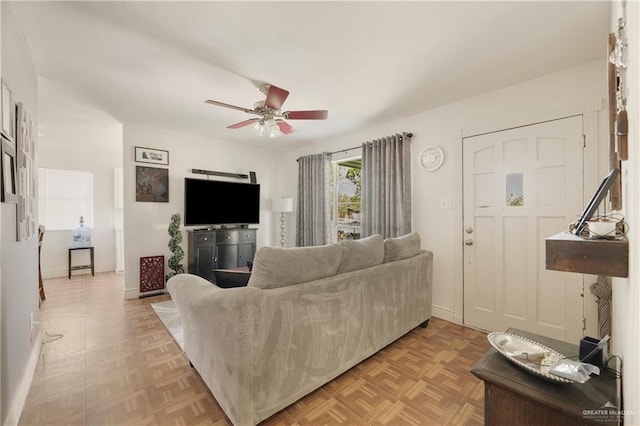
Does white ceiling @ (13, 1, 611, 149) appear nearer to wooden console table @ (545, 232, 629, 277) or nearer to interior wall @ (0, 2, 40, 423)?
interior wall @ (0, 2, 40, 423)

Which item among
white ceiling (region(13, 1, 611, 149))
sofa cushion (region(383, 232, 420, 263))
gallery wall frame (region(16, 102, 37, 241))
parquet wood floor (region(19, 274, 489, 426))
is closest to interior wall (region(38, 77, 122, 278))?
white ceiling (region(13, 1, 611, 149))

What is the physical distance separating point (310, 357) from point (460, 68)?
2537 millimetres

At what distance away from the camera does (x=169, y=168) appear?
416cm

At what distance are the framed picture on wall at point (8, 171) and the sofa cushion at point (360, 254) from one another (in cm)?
188

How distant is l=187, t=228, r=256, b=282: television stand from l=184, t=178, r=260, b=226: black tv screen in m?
0.23

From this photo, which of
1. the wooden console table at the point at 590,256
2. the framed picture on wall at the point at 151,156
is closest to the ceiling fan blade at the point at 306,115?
the wooden console table at the point at 590,256

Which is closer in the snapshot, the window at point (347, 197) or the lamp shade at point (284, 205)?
the window at point (347, 197)

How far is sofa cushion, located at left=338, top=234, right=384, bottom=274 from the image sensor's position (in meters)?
1.96

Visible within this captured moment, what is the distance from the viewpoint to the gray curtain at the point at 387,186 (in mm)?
3371

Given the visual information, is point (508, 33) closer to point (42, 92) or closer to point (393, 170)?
point (393, 170)

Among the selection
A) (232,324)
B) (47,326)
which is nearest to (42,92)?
(47,326)

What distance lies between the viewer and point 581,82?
2.26m

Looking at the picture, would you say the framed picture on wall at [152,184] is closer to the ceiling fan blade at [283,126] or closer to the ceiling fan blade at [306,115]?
the ceiling fan blade at [283,126]

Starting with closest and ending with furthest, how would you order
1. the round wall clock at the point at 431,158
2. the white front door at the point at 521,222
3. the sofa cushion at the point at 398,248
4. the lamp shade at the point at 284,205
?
1. the white front door at the point at 521,222
2. the sofa cushion at the point at 398,248
3. the round wall clock at the point at 431,158
4. the lamp shade at the point at 284,205
